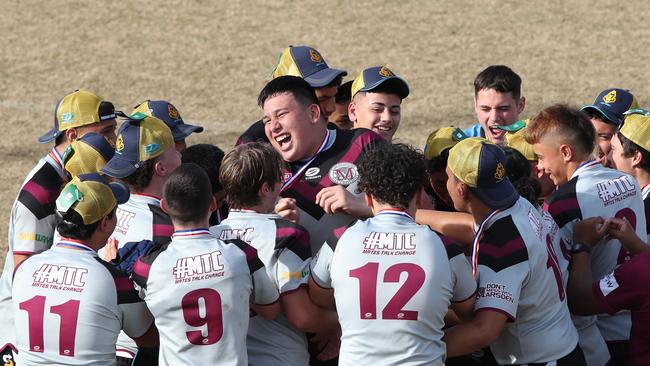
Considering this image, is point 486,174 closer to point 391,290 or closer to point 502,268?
point 502,268

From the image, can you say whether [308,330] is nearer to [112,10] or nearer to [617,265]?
[617,265]

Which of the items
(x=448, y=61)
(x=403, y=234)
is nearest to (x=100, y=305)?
(x=403, y=234)

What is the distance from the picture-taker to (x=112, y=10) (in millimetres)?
17625

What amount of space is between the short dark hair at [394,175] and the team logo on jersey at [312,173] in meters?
1.03

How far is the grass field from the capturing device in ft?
48.0

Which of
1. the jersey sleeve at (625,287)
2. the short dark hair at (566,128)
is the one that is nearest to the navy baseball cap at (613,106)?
the short dark hair at (566,128)

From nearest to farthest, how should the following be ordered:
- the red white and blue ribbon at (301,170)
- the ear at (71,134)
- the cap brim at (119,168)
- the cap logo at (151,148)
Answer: the cap brim at (119,168), the cap logo at (151,148), the red white and blue ribbon at (301,170), the ear at (71,134)

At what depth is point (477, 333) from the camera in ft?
15.9

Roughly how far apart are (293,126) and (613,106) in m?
2.92

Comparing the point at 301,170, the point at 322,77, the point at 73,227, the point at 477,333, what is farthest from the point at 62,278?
the point at 322,77

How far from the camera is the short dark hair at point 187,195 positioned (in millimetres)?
4762

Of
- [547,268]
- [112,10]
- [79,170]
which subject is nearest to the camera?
[547,268]

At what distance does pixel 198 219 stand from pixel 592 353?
2.39m

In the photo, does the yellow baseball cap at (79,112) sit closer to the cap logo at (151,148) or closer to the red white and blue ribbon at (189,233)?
the cap logo at (151,148)
